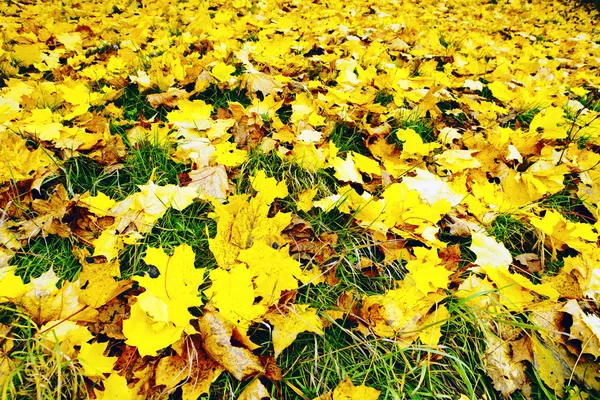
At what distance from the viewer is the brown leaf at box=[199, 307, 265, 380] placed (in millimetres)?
922

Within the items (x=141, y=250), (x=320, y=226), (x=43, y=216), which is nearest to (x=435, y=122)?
(x=320, y=226)

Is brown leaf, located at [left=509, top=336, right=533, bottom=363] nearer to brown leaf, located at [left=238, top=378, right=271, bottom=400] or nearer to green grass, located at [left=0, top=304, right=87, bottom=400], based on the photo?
brown leaf, located at [left=238, top=378, right=271, bottom=400]

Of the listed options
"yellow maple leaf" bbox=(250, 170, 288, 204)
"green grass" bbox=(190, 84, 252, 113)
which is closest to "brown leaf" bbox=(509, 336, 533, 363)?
"yellow maple leaf" bbox=(250, 170, 288, 204)

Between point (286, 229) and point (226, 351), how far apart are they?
51 cm

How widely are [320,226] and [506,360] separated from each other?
0.75m

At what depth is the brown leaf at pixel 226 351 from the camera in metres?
0.92

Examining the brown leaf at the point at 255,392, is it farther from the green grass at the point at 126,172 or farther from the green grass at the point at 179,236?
the green grass at the point at 126,172

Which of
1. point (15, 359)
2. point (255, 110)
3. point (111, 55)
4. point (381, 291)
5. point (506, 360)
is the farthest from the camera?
point (111, 55)

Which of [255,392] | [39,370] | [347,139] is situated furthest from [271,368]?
[347,139]

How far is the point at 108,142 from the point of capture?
5.12ft

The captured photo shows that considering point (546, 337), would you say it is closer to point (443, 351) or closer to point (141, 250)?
point (443, 351)

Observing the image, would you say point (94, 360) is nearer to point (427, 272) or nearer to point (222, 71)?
point (427, 272)

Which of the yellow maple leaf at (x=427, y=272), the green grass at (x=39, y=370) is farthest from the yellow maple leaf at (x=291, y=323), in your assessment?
the green grass at (x=39, y=370)

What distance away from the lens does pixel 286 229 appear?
132 centimetres
